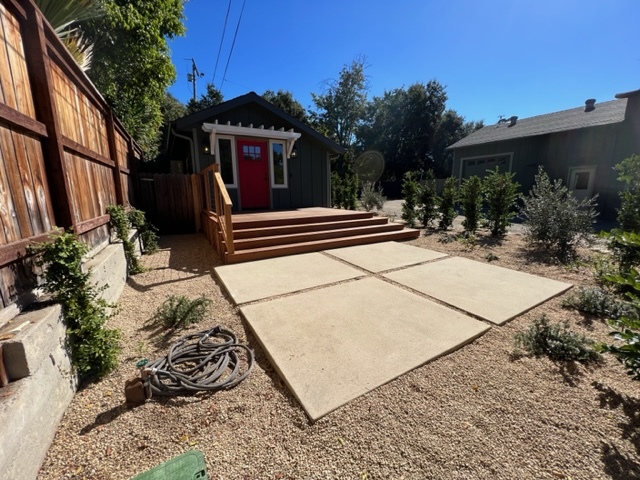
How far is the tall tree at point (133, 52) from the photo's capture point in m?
7.29

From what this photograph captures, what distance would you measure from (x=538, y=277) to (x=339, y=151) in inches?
252

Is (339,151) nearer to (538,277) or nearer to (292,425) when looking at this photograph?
(538,277)

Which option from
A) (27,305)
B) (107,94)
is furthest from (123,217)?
(107,94)

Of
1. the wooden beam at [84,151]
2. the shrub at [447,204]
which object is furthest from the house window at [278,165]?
the shrub at [447,204]

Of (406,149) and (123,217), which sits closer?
(123,217)

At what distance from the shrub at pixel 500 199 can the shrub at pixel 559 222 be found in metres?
0.88

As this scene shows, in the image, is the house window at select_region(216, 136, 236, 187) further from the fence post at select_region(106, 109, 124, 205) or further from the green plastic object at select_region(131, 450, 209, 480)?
the green plastic object at select_region(131, 450, 209, 480)

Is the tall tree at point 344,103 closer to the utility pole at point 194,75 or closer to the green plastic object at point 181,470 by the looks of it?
the utility pole at point 194,75

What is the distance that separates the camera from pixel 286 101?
80.0ft

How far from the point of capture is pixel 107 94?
841cm

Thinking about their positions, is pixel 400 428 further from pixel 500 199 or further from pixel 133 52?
pixel 133 52

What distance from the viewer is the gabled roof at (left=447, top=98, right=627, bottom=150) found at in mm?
11852

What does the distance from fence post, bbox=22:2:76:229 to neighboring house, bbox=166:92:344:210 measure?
14.9 feet

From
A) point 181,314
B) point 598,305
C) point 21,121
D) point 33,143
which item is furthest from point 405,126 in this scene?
point 21,121
